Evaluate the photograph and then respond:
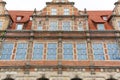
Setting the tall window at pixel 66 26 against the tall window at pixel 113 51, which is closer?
the tall window at pixel 113 51

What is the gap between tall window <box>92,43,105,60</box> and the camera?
2005cm

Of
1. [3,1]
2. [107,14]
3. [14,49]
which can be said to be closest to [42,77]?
[14,49]

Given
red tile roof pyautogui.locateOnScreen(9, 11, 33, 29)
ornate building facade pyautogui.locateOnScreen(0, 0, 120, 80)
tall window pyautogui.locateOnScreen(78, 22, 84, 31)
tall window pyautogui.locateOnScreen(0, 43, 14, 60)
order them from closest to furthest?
ornate building facade pyautogui.locateOnScreen(0, 0, 120, 80) < tall window pyautogui.locateOnScreen(0, 43, 14, 60) < tall window pyautogui.locateOnScreen(78, 22, 84, 31) < red tile roof pyautogui.locateOnScreen(9, 11, 33, 29)

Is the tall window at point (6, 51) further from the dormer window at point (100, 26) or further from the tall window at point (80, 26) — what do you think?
the dormer window at point (100, 26)

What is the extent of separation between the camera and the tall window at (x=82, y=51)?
2000 cm

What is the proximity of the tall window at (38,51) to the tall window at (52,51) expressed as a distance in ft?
2.03

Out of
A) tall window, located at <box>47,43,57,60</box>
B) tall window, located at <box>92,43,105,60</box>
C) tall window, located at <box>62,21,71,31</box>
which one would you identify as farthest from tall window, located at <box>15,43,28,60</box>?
tall window, located at <box>92,43,105,60</box>

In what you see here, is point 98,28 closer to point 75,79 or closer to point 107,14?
point 107,14

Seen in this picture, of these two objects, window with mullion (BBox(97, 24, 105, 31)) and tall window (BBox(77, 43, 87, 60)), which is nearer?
tall window (BBox(77, 43, 87, 60))

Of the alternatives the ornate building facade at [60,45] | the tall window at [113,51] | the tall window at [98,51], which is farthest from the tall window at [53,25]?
the tall window at [113,51]

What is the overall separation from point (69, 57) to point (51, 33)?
3.07 metres

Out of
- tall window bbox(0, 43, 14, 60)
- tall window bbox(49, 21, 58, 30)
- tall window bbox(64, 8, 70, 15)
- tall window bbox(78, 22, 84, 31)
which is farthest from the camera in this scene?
tall window bbox(64, 8, 70, 15)

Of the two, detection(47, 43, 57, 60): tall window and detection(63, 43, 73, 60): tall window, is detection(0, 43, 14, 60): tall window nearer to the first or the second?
detection(47, 43, 57, 60): tall window

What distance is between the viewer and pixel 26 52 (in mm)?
20297
